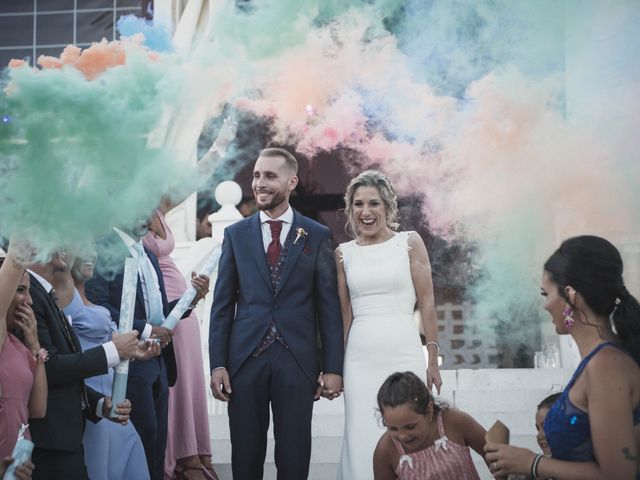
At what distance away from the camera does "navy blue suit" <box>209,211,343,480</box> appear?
18.5ft

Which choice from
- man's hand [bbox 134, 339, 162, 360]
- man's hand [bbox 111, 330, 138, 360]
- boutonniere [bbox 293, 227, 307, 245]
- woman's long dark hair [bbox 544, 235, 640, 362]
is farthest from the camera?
boutonniere [bbox 293, 227, 307, 245]

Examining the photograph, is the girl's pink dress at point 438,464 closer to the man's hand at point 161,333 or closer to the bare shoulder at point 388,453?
the bare shoulder at point 388,453

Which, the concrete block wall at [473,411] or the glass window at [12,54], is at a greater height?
the glass window at [12,54]

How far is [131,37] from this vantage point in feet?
21.7

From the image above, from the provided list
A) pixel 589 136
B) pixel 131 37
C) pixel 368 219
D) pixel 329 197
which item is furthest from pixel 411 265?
pixel 329 197

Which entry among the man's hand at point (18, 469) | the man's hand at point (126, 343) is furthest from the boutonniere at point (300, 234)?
the man's hand at point (18, 469)

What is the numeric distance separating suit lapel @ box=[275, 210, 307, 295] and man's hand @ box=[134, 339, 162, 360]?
694 mm

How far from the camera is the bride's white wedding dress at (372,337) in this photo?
574 centimetres

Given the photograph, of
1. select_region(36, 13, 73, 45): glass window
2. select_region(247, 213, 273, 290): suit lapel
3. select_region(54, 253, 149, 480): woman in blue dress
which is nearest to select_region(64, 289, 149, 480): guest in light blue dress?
select_region(54, 253, 149, 480): woman in blue dress

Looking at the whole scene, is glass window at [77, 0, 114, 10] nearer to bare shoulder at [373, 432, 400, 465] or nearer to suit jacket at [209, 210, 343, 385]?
suit jacket at [209, 210, 343, 385]

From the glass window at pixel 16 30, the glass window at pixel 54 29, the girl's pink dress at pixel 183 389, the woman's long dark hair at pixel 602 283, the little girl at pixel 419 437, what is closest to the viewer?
the woman's long dark hair at pixel 602 283

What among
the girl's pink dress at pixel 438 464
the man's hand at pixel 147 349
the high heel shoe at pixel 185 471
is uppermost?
the man's hand at pixel 147 349

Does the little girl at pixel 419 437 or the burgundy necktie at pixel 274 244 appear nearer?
the little girl at pixel 419 437

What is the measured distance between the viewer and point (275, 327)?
18.8ft
